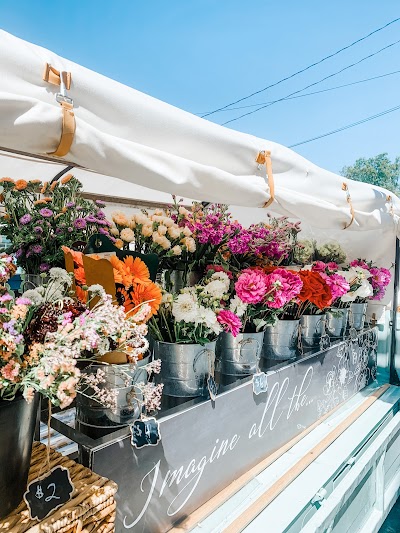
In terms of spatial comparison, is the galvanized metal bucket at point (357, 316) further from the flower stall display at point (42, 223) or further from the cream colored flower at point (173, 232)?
the flower stall display at point (42, 223)

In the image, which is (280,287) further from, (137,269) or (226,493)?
(226,493)

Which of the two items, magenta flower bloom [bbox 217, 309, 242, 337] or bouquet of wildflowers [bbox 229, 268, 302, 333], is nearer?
magenta flower bloom [bbox 217, 309, 242, 337]

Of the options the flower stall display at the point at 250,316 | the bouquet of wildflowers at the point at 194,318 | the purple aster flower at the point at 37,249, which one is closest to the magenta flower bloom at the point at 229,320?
the bouquet of wildflowers at the point at 194,318

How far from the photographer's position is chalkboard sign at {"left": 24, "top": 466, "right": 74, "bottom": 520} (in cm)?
62

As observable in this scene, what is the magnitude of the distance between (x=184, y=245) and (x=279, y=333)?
521 mm

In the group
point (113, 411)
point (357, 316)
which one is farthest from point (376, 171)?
point (113, 411)

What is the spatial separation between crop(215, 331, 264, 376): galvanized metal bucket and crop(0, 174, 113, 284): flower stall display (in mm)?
558

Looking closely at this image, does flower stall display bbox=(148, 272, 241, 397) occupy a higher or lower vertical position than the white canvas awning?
lower

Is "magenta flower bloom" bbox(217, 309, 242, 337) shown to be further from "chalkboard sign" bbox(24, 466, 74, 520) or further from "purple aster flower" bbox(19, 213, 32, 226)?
"purple aster flower" bbox(19, 213, 32, 226)

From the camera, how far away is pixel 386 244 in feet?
8.10

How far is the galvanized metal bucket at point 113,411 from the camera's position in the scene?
2.72 ft

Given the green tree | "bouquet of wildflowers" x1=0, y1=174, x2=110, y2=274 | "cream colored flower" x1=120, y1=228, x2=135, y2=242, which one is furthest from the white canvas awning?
the green tree

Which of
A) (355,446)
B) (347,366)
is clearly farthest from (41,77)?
(347,366)

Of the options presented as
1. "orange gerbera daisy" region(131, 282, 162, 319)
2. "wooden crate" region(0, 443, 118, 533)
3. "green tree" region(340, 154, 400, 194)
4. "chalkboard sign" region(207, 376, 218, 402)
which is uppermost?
"green tree" region(340, 154, 400, 194)
